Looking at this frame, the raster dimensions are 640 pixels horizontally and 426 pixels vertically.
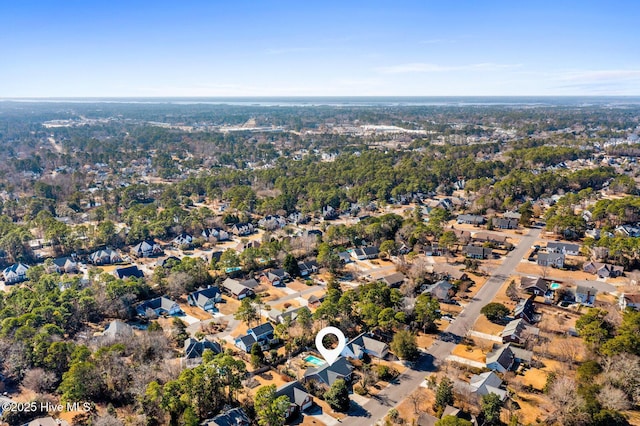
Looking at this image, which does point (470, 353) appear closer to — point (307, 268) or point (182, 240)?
point (307, 268)

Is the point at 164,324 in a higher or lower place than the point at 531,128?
lower

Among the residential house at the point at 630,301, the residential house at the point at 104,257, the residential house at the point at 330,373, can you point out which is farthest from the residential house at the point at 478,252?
the residential house at the point at 104,257

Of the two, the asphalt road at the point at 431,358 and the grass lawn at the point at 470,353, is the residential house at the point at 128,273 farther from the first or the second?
the grass lawn at the point at 470,353

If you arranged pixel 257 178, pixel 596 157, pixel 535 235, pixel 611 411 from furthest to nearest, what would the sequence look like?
pixel 596 157 < pixel 257 178 < pixel 535 235 < pixel 611 411

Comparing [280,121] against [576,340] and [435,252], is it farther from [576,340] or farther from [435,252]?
[576,340]

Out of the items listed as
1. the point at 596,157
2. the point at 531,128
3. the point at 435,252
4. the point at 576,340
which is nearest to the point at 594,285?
the point at 576,340

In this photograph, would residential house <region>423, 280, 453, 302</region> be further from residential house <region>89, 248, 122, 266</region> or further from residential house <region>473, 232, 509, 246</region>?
residential house <region>89, 248, 122, 266</region>
